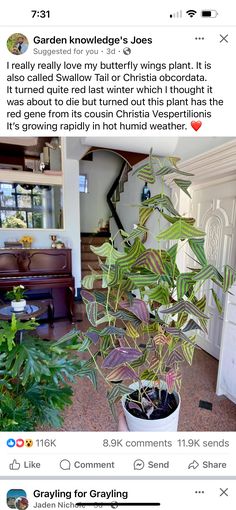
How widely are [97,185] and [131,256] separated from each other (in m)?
5.65

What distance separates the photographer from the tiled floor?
1.44 metres

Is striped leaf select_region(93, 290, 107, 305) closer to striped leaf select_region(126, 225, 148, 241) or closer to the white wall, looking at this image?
striped leaf select_region(126, 225, 148, 241)

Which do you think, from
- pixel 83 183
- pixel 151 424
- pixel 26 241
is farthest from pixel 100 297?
pixel 83 183

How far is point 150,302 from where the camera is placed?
641mm

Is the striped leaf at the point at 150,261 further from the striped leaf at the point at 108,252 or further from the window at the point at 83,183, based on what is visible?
the window at the point at 83,183

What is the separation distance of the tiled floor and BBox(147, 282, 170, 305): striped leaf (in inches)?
47.6

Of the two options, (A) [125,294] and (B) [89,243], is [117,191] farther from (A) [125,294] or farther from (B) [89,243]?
(A) [125,294]

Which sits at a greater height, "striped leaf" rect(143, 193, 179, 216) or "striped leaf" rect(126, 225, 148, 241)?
"striped leaf" rect(143, 193, 179, 216)

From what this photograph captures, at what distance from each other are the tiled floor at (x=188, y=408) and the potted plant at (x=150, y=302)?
975 millimetres
